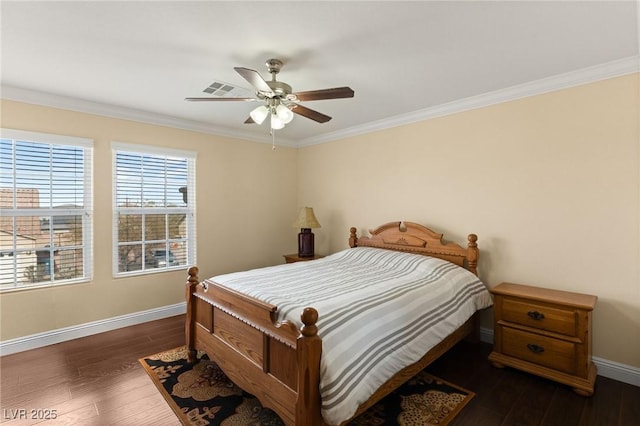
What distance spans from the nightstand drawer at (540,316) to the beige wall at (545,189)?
1.45ft

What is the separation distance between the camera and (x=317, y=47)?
2.13m

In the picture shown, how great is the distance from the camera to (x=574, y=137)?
2.59 m

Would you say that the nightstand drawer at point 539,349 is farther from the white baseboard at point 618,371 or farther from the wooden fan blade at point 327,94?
the wooden fan blade at point 327,94

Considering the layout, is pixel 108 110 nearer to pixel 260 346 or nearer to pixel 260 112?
pixel 260 112

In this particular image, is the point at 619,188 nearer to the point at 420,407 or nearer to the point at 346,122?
the point at 420,407

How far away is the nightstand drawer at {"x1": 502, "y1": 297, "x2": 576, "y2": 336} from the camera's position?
2.28 metres

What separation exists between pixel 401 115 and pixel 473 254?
1.80 m

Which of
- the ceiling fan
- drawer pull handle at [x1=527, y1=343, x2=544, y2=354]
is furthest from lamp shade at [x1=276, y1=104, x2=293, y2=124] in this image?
drawer pull handle at [x1=527, y1=343, x2=544, y2=354]

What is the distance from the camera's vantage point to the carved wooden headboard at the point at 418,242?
3.07m

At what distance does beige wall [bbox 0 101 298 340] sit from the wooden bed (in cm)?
141

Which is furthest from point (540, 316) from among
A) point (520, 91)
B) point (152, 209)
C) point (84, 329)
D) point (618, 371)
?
point (84, 329)

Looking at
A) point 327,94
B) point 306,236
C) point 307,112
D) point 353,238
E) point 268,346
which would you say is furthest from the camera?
point 306,236

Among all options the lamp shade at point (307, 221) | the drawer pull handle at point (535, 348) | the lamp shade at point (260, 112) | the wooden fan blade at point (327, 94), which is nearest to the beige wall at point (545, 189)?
the drawer pull handle at point (535, 348)

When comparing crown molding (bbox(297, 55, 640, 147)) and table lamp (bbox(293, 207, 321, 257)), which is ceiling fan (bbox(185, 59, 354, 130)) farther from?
table lamp (bbox(293, 207, 321, 257))
